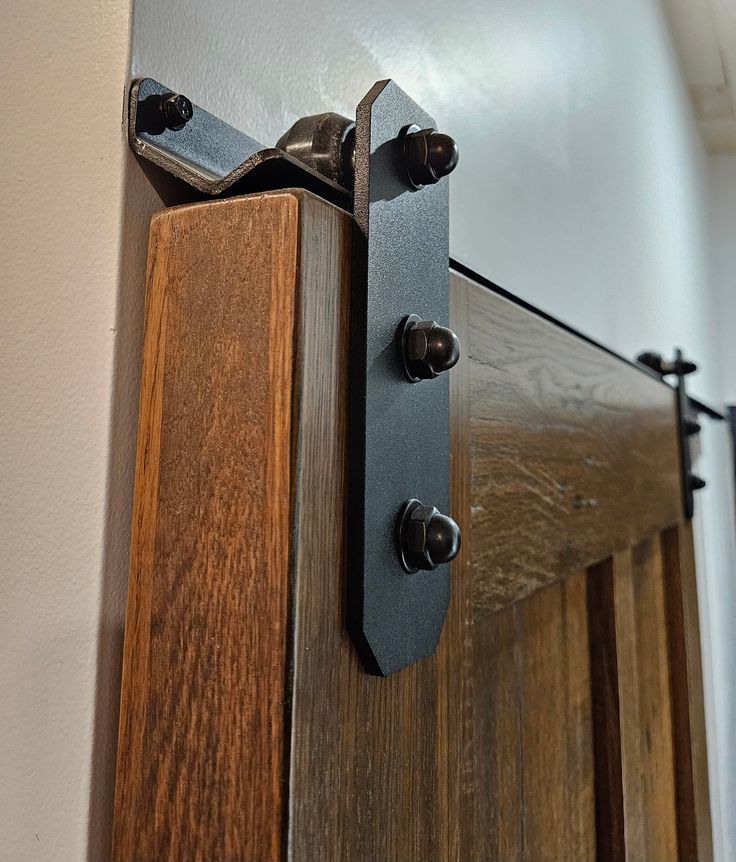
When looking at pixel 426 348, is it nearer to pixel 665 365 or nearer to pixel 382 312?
pixel 382 312

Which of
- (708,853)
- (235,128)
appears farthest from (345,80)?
(708,853)

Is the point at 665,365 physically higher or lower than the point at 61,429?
higher

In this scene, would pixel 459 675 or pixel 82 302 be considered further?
pixel 459 675

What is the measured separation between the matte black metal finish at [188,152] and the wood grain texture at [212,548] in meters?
0.02

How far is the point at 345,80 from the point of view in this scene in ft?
1.37

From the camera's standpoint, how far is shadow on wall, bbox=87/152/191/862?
0.81ft

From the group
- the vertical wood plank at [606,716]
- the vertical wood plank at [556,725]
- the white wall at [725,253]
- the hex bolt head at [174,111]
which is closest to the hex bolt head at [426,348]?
the hex bolt head at [174,111]

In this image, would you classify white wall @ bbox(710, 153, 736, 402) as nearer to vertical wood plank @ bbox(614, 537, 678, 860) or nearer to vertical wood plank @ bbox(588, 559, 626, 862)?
vertical wood plank @ bbox(614, 537, 678, 860)

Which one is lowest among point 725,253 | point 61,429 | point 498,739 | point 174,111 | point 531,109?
point 498,739

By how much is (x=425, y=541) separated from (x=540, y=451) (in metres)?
0.22

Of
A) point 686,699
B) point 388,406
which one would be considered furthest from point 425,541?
point 686,699

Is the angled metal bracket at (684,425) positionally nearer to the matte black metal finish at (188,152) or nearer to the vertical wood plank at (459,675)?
the vertical wood plank at (459,675)

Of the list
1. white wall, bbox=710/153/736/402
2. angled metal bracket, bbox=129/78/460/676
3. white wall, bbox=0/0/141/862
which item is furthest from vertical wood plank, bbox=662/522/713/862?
white wall, bbox=710/153/736/402

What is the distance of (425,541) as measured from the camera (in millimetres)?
292
